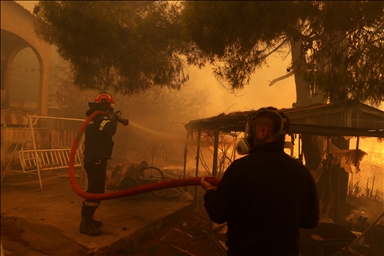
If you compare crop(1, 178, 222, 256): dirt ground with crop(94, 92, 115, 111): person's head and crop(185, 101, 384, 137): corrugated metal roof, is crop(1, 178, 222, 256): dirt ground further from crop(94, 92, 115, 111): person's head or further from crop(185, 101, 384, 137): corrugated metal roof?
crop(185, 101, 384, 137): corrugated metal roof

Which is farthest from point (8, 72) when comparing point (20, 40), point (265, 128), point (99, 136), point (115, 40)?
point (265, 128)

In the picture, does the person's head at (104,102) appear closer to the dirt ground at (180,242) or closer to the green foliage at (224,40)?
the green foliage at (224,40)

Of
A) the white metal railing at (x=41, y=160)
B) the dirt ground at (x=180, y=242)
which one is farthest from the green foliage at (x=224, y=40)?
the dirt ground at (x=180, y=242)

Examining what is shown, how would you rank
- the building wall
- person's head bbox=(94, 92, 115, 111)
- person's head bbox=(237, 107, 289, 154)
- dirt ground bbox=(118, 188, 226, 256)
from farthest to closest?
the building wall → person's head bbox=(94, 92, 115, 111) → dirt ground bbox=(118, 188, 226, 256) → person's head bbox=(237, 107, 289, 154)

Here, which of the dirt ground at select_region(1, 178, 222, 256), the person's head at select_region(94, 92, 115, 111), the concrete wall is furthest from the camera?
the concrete wall

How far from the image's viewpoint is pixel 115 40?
781 centimetres

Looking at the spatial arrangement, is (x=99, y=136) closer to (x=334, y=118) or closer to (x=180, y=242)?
(x=180, y=242)

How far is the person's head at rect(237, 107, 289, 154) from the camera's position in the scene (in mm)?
1969

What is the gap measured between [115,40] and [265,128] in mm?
6773

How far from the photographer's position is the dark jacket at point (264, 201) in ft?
5.98

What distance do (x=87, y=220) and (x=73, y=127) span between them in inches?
454

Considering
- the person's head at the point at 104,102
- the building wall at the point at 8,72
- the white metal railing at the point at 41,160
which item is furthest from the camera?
the building wall at the point at 8,72

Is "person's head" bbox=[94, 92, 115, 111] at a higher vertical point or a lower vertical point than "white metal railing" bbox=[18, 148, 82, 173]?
higher

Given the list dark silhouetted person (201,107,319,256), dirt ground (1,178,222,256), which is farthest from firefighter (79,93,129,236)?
dark silhouetted person (201,107,319,256)
